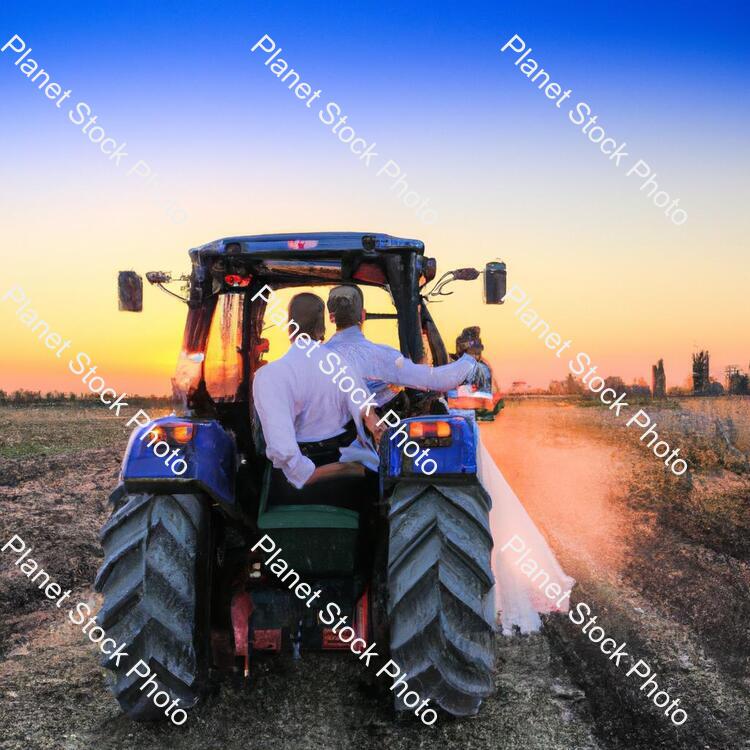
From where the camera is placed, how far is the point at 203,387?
5289mm

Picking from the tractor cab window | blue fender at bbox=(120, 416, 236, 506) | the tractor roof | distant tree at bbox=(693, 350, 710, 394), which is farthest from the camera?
distant tree at bbox=(693, 350, 710, 394)

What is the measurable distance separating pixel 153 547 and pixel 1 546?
484cm

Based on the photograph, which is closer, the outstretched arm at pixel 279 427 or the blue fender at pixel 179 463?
the outstretched arm at pixel 279 427

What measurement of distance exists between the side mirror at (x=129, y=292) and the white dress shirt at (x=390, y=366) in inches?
64.1

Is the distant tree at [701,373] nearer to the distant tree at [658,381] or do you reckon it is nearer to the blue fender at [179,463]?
the distant tree at [658,381]

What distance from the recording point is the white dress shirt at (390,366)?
14.2 ft

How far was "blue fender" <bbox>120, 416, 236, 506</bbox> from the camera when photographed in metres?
4.29

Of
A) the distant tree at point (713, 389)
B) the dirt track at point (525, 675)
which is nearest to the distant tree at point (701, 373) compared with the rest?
the distant tree at point (713, 389)

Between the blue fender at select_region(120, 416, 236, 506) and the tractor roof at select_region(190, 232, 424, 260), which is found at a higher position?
the tractor roof at select_region(190, 232, 424, 260)

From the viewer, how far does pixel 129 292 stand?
5547 mm

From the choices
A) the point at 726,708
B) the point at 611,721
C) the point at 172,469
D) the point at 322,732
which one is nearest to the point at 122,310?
the point at 172,469

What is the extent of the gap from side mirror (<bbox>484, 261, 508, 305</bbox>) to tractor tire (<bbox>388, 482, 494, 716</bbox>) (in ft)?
5.98

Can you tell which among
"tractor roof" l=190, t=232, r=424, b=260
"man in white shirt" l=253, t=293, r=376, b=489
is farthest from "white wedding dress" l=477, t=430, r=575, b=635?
"tractor roof" l=190, t=232, r=424, b=260

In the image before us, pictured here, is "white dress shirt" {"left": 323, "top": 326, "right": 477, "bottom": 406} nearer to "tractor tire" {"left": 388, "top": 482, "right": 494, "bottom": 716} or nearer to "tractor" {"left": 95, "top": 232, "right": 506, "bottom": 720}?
"tractor" {"left": 95, "top": 232, "right": 506, "bottom": 720}
